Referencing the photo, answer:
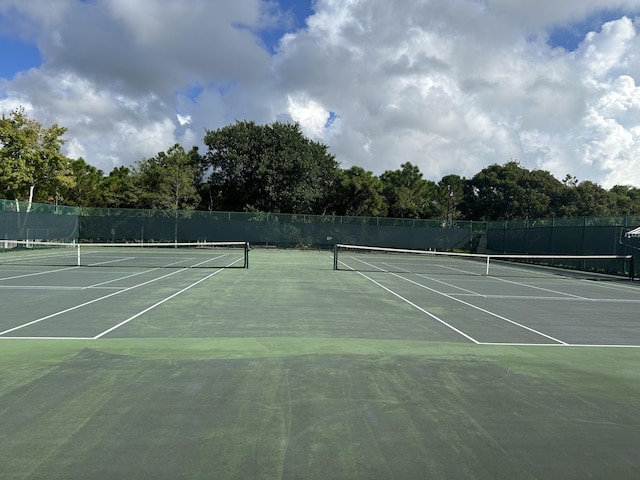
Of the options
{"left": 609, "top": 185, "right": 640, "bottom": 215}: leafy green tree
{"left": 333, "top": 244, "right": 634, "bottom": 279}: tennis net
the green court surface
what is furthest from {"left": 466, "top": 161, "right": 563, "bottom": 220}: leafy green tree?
the green court surface

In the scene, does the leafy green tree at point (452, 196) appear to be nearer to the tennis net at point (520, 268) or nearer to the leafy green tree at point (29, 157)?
the tennis net at point (520, 268)

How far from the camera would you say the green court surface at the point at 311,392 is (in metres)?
3.63

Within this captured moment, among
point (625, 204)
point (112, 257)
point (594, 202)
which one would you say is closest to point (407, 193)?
point (594, 202)

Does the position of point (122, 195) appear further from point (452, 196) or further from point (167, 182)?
point (452, 196)

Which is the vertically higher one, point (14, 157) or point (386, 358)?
point (14, 157)

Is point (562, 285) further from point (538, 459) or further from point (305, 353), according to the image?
point (538, 459)

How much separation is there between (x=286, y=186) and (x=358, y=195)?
7.87 meters

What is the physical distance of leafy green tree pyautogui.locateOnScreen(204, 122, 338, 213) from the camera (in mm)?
45656

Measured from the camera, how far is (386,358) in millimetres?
6648

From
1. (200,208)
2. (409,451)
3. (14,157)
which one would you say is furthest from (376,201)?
(409,451)

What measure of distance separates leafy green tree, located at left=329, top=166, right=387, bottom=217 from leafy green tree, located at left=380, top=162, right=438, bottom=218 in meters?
1.29

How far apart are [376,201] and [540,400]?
44545mm

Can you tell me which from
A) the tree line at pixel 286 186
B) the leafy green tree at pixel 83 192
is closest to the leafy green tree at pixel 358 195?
the tree line at pixel 286 186

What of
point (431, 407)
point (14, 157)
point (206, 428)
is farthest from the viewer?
point (14, 157)
